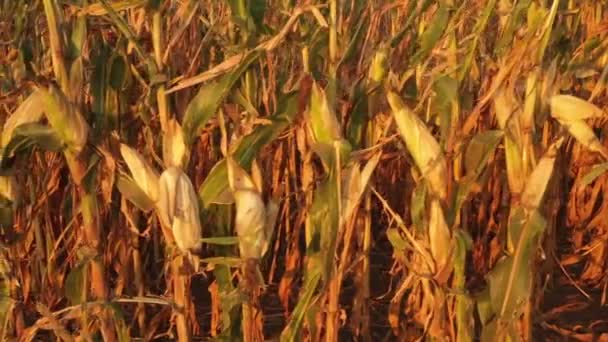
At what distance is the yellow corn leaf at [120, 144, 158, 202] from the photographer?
1.04 m

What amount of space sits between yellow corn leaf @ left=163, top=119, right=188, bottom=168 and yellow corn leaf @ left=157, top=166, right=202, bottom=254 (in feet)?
0.11

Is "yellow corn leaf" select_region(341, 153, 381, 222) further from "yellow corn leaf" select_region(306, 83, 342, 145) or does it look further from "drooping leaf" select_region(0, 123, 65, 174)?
"drooping leaf" select_region(0, 123, 65, 174)

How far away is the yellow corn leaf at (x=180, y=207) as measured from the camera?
1009 millimetres

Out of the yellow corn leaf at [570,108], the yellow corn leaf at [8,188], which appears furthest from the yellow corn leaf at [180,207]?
the yellow corn leaf at [570,108]

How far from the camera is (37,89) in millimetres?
1030

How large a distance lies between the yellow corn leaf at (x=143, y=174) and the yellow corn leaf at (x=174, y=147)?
0.03 metres

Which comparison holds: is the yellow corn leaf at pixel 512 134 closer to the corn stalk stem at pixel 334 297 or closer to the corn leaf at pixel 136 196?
the corn stalk stem at pixel 334 297

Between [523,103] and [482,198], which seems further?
[482,198]

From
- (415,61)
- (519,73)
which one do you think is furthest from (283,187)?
(519,73)

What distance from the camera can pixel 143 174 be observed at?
41.2 inches

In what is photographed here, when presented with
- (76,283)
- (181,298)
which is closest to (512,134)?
(181,298)

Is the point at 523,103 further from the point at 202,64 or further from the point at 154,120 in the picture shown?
the point at 202,64

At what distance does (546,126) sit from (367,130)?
0.47 meters

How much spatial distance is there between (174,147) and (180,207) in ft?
0.29
